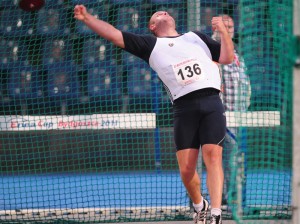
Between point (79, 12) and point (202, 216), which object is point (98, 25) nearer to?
point (79, 12)

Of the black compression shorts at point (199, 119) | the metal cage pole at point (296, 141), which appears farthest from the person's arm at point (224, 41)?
the metal cage pole at point (296, 141)

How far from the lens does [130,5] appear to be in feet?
29.4

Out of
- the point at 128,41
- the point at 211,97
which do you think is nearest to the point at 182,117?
the point at 211,97

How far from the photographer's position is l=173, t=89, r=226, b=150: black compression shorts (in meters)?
6.60

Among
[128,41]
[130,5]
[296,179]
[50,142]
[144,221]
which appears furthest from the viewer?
[50,142]

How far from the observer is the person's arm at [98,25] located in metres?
5.87

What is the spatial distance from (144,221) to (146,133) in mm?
2314

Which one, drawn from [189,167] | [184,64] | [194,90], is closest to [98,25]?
[184,64]

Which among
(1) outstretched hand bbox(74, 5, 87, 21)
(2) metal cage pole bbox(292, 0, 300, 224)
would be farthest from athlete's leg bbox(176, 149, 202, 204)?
(2) metal cage pole bbox(292, 0, 300, 224)

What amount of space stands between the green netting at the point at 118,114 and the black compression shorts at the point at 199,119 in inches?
21.4

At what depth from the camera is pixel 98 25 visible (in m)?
6.09

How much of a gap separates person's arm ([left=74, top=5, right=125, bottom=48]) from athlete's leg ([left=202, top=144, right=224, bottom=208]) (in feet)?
3.48

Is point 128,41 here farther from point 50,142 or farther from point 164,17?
point 50,142

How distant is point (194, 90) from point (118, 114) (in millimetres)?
2413
